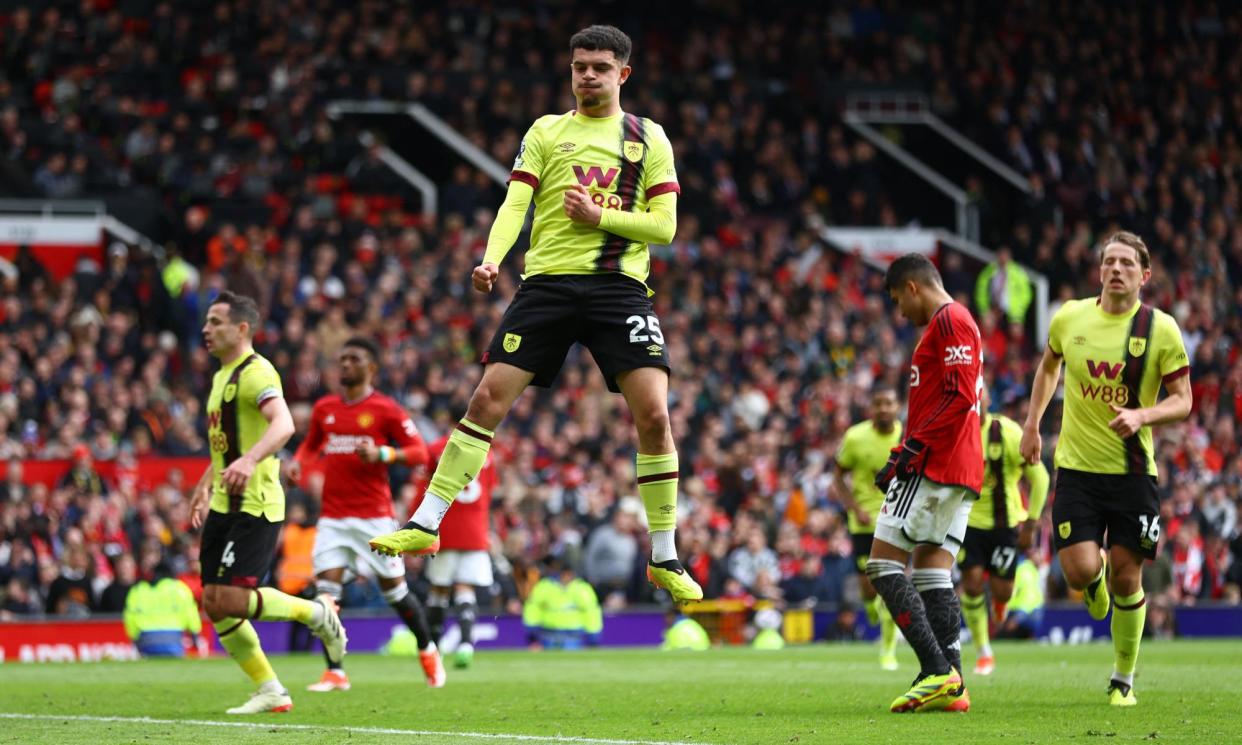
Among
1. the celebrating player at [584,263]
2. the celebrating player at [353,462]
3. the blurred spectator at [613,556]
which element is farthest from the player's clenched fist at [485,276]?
the blurred spectator at [613,556]

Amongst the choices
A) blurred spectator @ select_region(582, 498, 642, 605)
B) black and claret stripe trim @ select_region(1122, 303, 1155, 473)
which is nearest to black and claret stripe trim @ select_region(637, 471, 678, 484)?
black and claret stripe trim @ select_region(1122, 303, 1155, 473)

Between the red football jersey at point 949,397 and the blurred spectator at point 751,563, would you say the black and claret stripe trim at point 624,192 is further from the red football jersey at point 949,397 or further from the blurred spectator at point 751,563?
the blurred spectator at point 751,563

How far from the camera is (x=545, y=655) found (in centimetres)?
2080

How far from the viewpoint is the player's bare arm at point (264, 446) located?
10.9 m

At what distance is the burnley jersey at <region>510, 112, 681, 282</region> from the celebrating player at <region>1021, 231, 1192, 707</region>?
9.89 feet

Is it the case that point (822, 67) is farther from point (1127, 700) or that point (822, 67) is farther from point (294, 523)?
point (1127, 700)

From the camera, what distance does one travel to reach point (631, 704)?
12.0 meters

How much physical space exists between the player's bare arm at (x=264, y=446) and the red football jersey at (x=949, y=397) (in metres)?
3.61

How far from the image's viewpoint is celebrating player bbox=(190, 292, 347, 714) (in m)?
11.7

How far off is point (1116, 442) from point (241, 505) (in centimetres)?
516

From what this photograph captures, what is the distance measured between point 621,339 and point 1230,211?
90.9 ft

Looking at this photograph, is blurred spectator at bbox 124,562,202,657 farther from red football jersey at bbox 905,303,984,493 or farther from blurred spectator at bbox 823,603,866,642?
red football jersey at bbox 905,303,984,493

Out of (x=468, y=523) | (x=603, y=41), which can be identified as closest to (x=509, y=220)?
(x=603, y=41)

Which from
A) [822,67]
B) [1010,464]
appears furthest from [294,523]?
[822,67]
